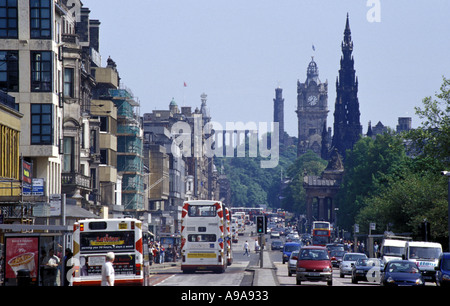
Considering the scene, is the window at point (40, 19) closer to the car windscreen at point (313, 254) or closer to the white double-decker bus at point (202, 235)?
the white double-decker bus at point (202, 235)

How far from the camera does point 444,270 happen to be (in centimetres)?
4062

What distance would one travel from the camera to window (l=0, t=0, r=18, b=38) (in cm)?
6396

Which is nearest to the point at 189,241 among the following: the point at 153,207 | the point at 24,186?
the point at 24,186

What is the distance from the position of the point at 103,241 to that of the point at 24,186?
15.6 meters

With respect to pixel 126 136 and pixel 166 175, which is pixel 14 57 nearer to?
pixel 126 136

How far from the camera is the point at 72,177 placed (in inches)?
2854

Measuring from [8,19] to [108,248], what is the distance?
34.8 m

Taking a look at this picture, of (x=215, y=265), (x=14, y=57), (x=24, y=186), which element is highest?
(x=14, y=57)

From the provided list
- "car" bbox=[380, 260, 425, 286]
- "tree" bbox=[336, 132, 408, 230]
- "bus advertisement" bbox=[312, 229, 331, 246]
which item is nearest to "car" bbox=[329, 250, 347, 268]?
"car" bbox=[380, 260, 425, 286]

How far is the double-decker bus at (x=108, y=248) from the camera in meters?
33.0

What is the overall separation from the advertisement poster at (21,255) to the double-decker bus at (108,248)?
1539 millimetres

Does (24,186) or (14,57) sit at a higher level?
(14,57)

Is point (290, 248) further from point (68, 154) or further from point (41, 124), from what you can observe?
point (41, 124)


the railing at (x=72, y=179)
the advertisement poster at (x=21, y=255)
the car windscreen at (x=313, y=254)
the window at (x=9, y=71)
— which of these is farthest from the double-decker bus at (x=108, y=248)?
the railing at (x=72, y=179)
